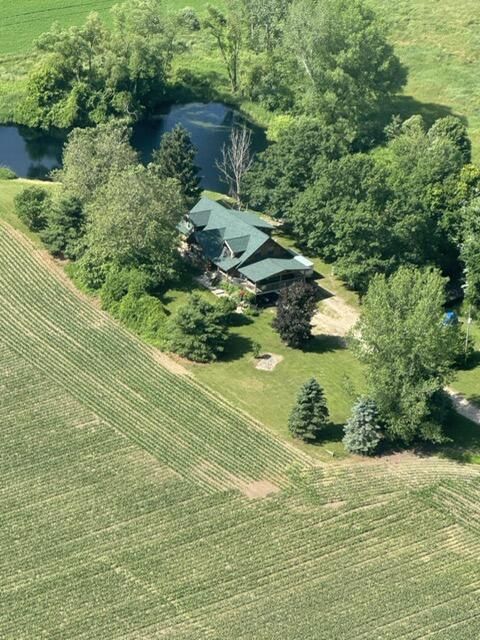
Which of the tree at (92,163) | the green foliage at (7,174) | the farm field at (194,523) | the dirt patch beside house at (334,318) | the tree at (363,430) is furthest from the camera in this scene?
the green foliage at (7,174)

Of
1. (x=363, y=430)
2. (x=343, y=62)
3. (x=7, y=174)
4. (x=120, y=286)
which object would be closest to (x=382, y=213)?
(x=120, y=286)

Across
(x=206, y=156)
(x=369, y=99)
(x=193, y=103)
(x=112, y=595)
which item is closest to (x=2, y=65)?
(x=193, y=103)

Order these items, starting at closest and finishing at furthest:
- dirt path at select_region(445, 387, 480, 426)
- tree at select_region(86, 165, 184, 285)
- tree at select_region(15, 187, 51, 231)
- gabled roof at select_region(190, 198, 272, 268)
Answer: dirt path at select_region(445, 387, 480, 426) → tree at select_region(86, 165, 184, 285) → gabled roof at select_region(190, 198, 272, 268) → tree at select_region(15, 187, 51, 231)

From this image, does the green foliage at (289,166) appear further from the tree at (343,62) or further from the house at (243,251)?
the tree at (343,62)

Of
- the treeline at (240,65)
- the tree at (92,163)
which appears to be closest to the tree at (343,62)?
the treeline at (240,65)

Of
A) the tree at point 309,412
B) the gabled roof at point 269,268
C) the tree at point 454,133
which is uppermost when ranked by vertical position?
the tree at point 454,133

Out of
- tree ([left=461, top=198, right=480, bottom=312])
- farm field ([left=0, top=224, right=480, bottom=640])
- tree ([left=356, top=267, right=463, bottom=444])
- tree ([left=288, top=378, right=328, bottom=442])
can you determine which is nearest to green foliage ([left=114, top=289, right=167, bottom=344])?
farm field ([left=0, top=224, right=480, bottom=640])

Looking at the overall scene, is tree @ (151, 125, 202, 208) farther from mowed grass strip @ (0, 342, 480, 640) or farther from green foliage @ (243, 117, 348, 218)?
mowed grass strip @ (0, 342, 480, 640)

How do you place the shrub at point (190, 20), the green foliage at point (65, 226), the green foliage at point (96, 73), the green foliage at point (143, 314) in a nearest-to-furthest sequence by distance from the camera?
the green foliage at point (143, 314)
the green foliage at point (65, 226)
the green foliage at point (96, 73)
the shrub at point (190, 20)
